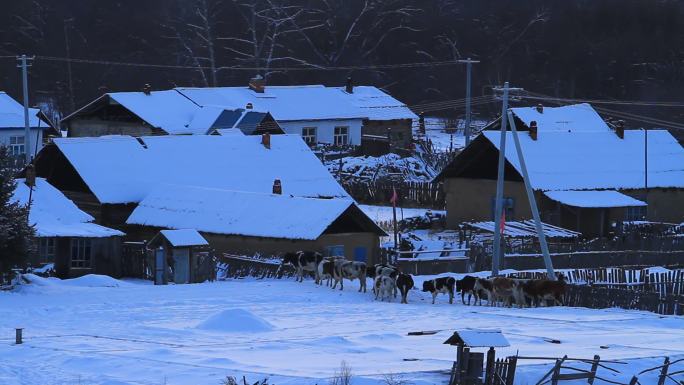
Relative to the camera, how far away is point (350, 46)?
9719 centimetres

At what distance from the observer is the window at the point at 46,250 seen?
1746 inches

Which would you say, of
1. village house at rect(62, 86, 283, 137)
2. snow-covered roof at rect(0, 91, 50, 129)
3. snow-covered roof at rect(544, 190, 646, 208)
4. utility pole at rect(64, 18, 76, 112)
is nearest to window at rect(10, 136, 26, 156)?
snow-covered roof at rect(0, 91, 50, 129)

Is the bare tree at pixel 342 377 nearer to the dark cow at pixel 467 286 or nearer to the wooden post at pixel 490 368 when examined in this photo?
the wooden post at pixel 490 368

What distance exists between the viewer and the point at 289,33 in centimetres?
9731

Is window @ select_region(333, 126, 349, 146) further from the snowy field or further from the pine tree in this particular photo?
the pine tree

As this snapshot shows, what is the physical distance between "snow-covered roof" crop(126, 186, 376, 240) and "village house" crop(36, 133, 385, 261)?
0.10 feet

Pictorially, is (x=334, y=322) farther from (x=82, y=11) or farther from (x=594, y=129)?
(x=82, y=11)

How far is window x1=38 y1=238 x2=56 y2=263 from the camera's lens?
145 ft

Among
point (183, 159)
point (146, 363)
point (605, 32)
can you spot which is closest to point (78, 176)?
point (183, 159)

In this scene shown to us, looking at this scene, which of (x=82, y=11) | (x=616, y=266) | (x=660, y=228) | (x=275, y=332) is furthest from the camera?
(x=82, y=11)

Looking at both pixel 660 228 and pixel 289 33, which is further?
pixel 289 33

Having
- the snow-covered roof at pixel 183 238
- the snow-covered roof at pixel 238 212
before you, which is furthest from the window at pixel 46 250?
the snow-covered roof at pixel 238 212

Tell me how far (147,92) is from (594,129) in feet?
68.5

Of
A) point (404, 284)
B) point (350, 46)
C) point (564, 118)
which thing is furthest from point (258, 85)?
point (404, 284)
